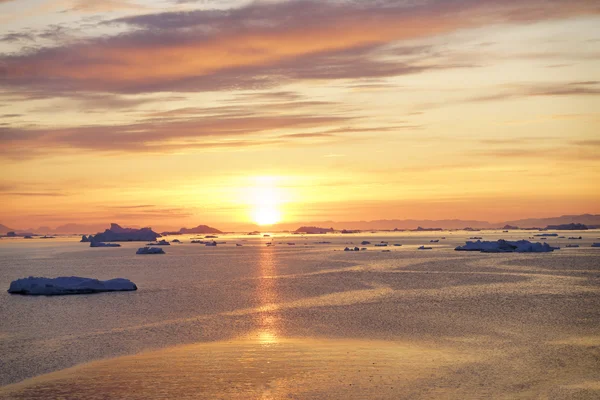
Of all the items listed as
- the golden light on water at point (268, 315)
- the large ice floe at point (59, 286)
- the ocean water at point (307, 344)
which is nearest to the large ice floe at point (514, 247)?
the ocean water at point (307, 344)

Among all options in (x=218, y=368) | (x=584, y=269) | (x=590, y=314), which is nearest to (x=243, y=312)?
(x=218, y=368)

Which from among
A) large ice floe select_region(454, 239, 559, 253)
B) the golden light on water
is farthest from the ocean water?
large ice floe select_region(454, 239, 559, 253)

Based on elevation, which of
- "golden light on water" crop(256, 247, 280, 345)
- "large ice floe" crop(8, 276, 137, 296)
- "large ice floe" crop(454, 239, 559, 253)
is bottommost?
"golden light on water" crop(256, 247, 280, 345)

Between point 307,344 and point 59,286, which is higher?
point 59,286

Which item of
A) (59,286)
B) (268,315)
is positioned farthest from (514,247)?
(268,315)

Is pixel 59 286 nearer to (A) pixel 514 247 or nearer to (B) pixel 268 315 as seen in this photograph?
(B) pixel 268 315

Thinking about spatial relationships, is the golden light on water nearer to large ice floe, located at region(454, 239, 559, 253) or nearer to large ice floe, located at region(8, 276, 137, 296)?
large ice floe, located at region(8, 276, 137, 296)

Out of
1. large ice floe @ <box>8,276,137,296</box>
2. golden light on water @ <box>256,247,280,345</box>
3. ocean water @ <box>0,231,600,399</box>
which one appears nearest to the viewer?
ocean water @ <box>0,231,600,399</box>

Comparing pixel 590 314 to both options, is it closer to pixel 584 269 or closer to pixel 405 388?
pixel 405 388

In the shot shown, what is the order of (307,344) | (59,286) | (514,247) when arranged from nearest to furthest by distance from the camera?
(307,344)
(59,286)
(514,247)

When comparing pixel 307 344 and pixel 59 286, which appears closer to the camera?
pixel 307 344

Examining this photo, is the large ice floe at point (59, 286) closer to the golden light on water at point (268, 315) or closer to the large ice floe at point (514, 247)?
the golden light on water at point (268, 315)
